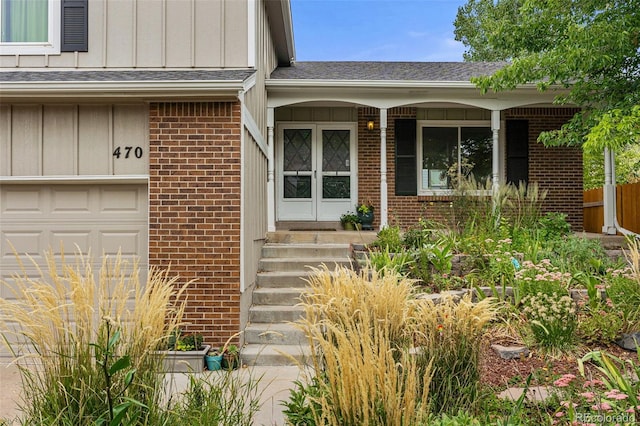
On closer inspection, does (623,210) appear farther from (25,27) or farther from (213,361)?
(25,27)

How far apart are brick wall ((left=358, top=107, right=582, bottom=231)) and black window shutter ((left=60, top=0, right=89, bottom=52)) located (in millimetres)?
5419

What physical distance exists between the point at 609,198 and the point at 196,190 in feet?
24.4

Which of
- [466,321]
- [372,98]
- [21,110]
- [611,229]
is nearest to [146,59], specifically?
→ [21,110]

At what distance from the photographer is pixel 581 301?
5062 mm

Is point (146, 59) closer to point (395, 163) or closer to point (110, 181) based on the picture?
point (110, 181)

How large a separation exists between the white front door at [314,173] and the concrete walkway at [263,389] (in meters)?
5.05

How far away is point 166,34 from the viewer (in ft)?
18.4

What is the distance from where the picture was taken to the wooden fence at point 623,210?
906 centimetres

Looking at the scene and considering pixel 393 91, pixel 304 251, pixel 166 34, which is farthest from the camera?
pixel 393 91

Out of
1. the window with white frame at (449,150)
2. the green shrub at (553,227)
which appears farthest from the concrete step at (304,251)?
the window with white frame at (449,150)

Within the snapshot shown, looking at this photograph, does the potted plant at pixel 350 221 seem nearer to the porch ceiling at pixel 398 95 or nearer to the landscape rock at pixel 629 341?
the porch ceiling at pixel 398 95

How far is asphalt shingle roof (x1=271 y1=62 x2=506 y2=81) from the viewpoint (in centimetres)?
863

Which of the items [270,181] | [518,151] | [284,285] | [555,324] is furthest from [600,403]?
[518,151]

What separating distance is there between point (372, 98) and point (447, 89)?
54.2 inches
